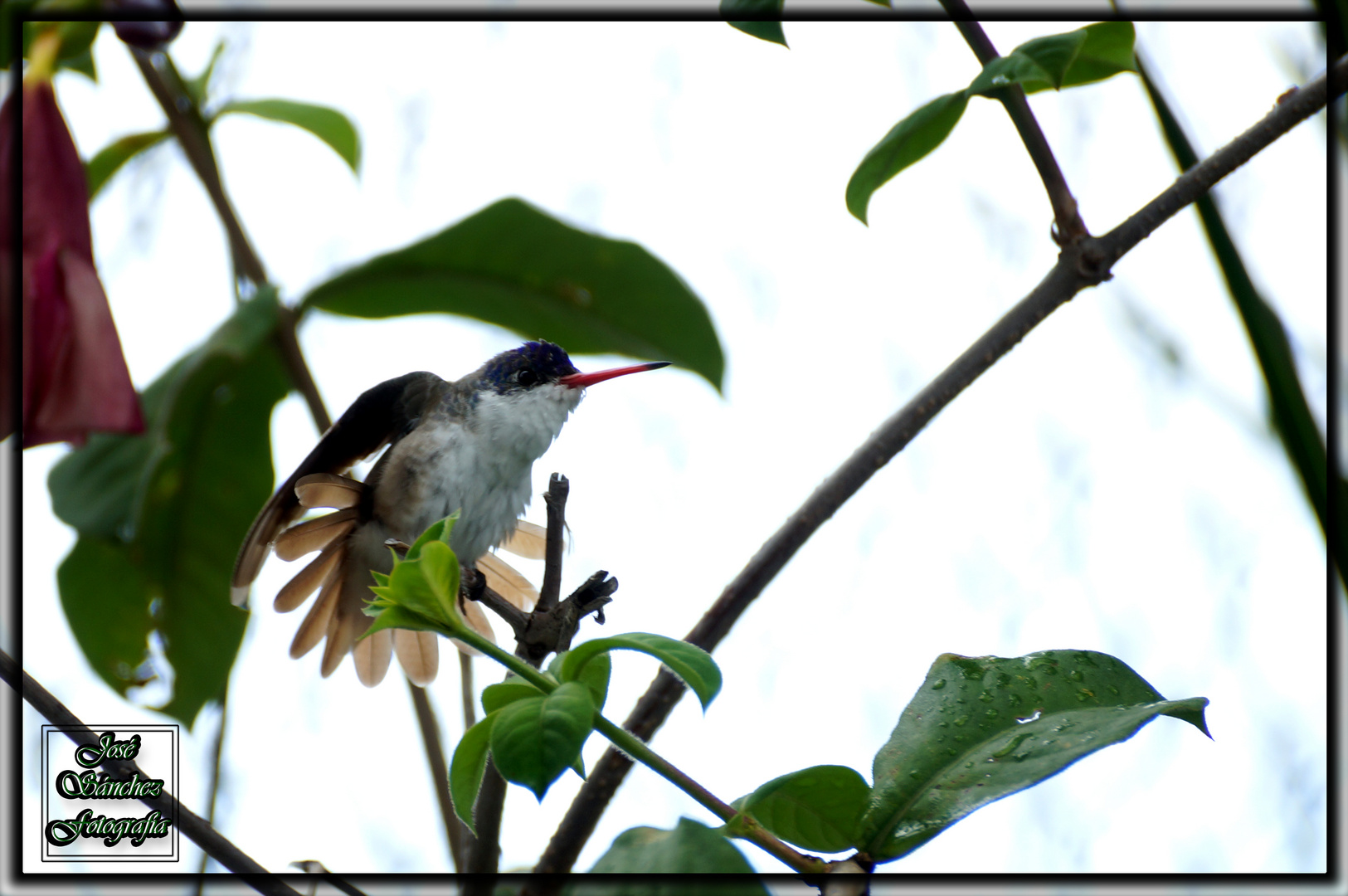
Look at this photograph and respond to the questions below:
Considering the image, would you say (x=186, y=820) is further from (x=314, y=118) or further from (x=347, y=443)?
(x=314, y=118)

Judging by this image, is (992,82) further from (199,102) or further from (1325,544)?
(199,102)

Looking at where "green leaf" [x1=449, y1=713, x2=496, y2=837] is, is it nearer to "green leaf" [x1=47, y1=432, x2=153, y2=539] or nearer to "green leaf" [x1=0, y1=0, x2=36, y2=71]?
"green leaf" [x1=0, y1=0, x2=36, y2=71]

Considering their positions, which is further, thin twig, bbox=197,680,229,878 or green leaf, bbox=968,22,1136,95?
thin twig, bbox=197,680,229,878

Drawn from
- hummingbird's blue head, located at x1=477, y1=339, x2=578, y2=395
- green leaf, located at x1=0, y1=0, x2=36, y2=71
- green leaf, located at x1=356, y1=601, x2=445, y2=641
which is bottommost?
green leaf, located at x1=356, y1=601, x2=445, y2=641

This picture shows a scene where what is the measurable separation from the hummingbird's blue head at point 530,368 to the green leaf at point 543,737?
0.41 m

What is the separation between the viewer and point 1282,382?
476 mm

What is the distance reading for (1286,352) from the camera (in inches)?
19.4

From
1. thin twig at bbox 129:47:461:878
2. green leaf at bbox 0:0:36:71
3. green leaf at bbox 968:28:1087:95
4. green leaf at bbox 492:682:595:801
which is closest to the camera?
green leaf at bbox 492:682:595:801

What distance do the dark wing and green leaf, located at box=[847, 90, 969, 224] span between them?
0.32 metres

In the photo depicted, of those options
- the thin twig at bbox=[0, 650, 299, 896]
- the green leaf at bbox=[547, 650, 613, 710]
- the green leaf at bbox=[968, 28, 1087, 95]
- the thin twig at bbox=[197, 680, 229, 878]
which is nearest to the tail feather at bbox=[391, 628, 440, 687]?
the thin twig at bbox=[197, 680, 229, 878]

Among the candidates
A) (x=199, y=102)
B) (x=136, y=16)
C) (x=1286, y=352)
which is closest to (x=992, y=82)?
(x=1286, y=352)

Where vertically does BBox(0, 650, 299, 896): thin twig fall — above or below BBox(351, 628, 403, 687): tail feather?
below

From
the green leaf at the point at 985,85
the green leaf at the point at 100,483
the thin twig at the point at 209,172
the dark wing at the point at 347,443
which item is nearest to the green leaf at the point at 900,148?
the green leaf at the point at 985,85

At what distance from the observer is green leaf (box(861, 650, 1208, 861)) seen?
1.10 ft
